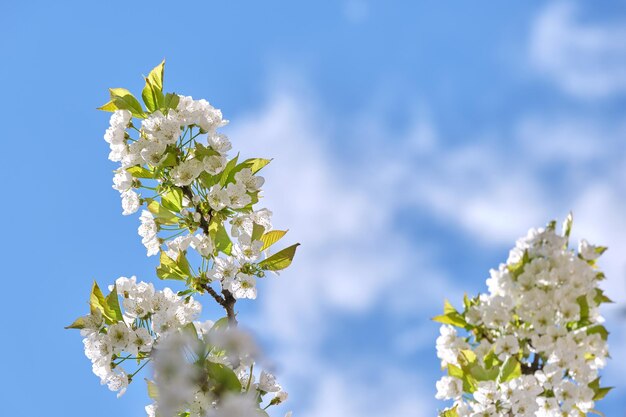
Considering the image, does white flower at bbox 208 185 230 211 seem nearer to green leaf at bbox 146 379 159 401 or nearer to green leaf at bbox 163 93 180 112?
green leaf at bbox 163 93 180 112

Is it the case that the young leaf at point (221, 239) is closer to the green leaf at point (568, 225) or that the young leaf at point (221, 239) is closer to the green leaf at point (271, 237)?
the green leaf at point (271, 237)

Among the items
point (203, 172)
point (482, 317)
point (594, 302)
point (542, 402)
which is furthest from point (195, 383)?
point (594, 302)

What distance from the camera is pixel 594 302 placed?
2.50 meters

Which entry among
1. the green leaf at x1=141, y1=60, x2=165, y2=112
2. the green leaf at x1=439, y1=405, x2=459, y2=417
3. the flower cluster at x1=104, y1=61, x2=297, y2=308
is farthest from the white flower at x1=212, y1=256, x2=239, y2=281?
the green leaf at x1=439, y1=405, x2=459, y2=417

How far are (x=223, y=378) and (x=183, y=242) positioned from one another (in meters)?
0.65

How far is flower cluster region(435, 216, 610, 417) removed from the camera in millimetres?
2473

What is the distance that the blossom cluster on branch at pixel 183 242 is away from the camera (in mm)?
2537

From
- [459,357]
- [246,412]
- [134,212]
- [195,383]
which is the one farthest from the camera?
[134,212]

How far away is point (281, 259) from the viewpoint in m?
2.77

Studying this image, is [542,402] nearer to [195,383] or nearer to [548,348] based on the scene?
[548,348]

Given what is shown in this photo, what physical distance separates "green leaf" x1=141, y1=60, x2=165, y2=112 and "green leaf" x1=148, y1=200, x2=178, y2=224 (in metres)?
0.39

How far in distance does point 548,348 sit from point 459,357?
351mm

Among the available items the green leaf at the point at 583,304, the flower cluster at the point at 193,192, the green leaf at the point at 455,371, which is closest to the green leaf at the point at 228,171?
the flower cluster at the point at 193,192

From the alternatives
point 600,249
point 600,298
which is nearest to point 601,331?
point 600,298
